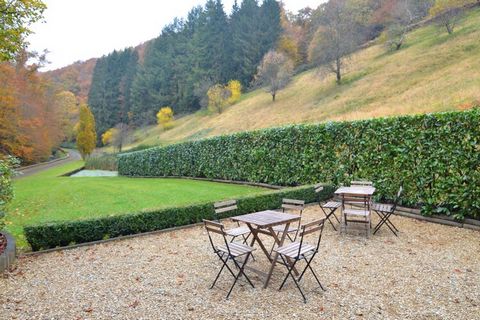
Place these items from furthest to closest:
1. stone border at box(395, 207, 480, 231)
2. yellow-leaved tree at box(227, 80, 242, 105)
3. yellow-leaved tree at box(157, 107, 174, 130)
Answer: yellow-leaved tree at box(157, 107, 174, 130) < yellow-leaved tree at box(227, 80, 242, 105) < stone border at box(395, 207, 480, 231)

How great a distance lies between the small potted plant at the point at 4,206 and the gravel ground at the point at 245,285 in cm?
26

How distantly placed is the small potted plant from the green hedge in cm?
910

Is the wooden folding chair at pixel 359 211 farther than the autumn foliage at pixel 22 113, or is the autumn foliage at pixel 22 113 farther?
the autumn foliage at pixel 22 113

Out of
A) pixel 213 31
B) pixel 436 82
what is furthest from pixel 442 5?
pixel 213 31

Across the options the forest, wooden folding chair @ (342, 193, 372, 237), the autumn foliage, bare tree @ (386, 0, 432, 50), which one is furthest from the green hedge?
bare tree @ (386, 0, 432, 50)

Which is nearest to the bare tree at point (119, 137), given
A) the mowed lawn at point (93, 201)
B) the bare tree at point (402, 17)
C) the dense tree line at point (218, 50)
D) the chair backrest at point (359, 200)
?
the dense tree line at point (218, 50)

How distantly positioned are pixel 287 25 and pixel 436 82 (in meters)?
42.9

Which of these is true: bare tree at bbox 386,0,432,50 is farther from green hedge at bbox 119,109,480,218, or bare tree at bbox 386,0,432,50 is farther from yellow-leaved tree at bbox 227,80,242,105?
green hedge at bbox 119,109,480,218

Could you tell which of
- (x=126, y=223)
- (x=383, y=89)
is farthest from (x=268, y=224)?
(x=383, y=89)

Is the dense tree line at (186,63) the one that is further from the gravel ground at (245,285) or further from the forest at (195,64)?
the gravel ground at (245,285)

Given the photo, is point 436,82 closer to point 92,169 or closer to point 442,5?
point 442,5

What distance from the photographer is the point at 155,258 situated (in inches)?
245

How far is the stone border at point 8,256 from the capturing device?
564 cm

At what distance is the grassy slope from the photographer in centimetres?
2397
